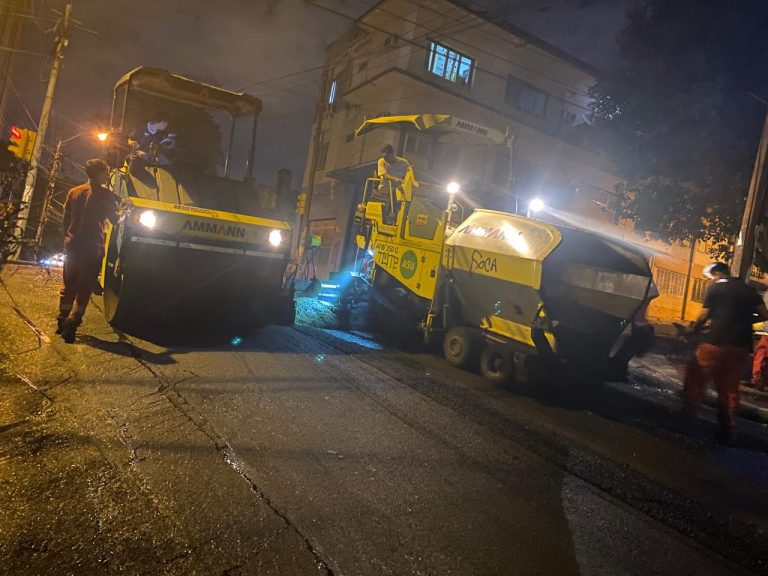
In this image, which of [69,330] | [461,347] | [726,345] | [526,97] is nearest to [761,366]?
[726,345]

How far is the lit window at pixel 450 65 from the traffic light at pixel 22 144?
15.0 meters

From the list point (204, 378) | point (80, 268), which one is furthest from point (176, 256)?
point (204, 378)

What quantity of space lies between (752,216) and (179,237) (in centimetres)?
959

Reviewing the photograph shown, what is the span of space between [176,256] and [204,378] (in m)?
1.71

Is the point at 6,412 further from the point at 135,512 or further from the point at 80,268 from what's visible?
the point at 80,268

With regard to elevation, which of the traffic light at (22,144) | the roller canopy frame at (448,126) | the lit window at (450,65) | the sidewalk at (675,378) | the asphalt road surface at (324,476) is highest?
the lit window at (450,65)

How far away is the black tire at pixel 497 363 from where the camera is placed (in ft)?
19.5

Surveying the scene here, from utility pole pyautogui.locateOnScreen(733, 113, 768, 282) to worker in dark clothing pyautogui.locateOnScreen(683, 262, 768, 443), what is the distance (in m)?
3.96

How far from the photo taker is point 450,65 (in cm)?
2131

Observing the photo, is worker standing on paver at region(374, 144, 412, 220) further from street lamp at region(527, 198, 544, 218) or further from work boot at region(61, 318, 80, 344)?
work boot at region(61, 318, 80, 344)

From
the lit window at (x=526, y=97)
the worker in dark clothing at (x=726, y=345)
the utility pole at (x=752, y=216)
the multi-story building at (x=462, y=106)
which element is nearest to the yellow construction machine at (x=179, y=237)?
the worker in dark clothing at (x=726, y=345)

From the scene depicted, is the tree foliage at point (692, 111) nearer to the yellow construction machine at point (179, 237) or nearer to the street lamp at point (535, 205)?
the street lamp at point (535, 205)

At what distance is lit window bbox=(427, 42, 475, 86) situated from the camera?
68.4ft

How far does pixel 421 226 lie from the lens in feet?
25.3
